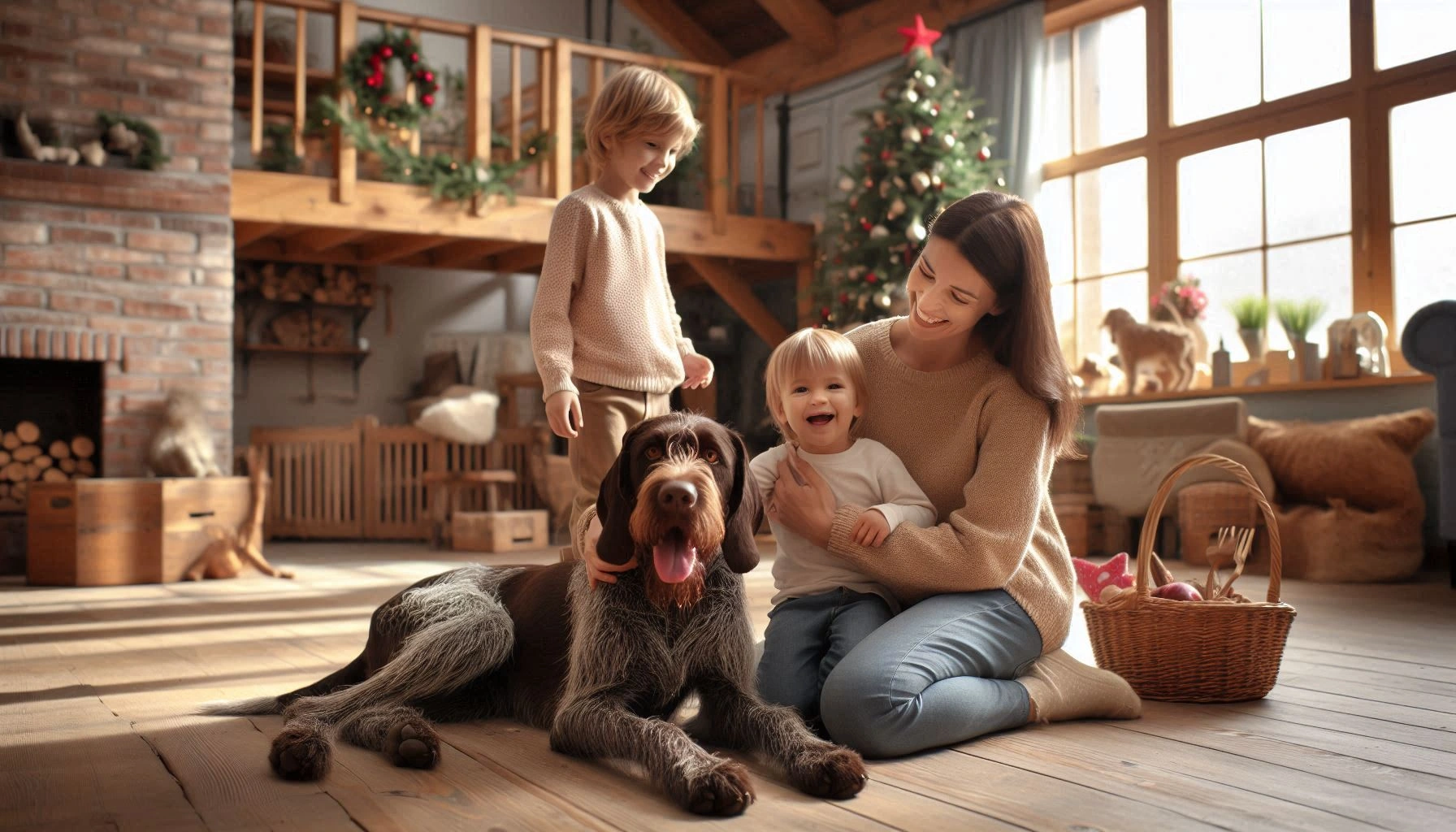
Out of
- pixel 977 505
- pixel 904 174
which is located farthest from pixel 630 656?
pixel 904 174

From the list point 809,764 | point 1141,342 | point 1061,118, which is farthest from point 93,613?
point 1061,118

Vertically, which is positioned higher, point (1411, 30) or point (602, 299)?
point (1411, 30)

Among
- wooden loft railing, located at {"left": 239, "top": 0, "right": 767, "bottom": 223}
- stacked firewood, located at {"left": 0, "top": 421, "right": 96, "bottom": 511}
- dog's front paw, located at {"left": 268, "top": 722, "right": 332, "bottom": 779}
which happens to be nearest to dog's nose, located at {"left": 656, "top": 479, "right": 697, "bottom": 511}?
dog's front paw, located at {"left": 268, "top": 722, "right": 332, "bottom": 779}

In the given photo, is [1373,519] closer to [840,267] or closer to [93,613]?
[840,267]

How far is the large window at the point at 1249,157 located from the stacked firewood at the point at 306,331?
205 inches

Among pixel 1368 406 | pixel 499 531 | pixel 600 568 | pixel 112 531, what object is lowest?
pixel 499 531

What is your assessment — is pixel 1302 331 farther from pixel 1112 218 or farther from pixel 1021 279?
pixel 1021 279

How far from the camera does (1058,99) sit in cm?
719

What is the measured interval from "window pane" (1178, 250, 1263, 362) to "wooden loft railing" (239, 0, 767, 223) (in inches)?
115

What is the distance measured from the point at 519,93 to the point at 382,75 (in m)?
0.97

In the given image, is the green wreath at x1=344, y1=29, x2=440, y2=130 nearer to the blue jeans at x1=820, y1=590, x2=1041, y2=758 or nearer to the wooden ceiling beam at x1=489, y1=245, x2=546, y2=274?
the wooden ceiling beam at x1=489, y1=245, x2=546, y2=274

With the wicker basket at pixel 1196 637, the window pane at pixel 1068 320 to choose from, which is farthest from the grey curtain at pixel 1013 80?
the wicker basket at pixel 1196 637

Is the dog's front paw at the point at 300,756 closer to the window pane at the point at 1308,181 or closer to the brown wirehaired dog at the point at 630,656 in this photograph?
the brown wirehaired dog at the point at 630,656

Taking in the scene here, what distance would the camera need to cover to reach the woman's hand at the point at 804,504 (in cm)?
201
